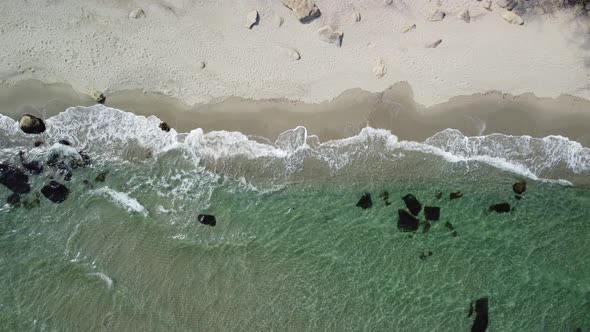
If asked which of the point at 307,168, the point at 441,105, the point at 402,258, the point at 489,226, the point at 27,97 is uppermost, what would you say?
the point at 441,105

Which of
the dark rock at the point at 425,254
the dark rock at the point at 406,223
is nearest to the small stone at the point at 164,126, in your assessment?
the dark rock at the point at 406,223

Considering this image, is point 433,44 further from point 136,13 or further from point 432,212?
point 136,13

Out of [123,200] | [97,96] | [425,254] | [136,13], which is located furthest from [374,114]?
[97,96]

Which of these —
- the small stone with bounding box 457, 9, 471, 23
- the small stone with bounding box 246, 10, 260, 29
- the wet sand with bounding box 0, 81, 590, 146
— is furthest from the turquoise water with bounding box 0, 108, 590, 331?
the small stone with bounding box 457, 9, 471, 23

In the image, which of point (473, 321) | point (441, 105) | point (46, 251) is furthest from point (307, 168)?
point (46, 251)

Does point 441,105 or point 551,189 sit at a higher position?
point 441,105

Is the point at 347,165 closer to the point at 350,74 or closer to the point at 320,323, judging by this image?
the point at 350,74

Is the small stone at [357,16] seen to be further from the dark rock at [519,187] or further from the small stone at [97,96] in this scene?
the small stone at [97,96]

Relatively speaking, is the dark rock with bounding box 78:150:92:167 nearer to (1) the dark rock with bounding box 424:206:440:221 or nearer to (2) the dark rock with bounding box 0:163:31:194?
(2) the dark rock with bounding box 0:163:31:194
